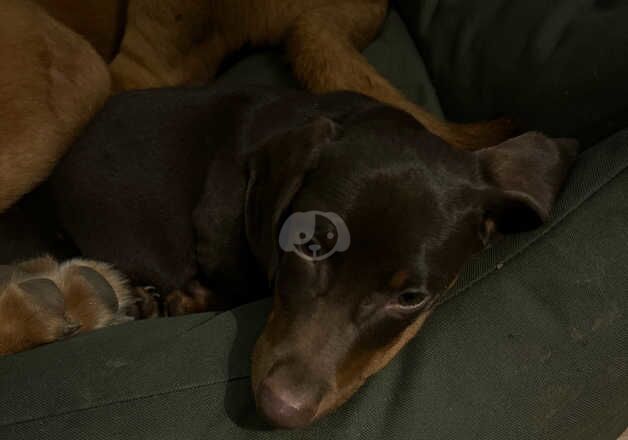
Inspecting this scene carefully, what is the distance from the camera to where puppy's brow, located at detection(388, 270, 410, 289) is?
113 centimetres

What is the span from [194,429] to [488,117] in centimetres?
117

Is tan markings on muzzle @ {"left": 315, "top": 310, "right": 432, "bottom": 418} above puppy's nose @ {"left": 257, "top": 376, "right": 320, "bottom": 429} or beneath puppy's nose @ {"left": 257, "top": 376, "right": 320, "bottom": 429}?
beneath

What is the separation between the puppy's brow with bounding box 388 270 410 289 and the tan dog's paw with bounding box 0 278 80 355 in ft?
1.97

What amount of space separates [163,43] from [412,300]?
1.20 m

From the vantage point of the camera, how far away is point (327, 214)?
114 cm

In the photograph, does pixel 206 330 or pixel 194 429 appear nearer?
pixel 194 429

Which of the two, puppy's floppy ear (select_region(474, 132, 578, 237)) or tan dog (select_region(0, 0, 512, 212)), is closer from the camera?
puppy's floppy ear (select_region(474, 132, 578, 237))

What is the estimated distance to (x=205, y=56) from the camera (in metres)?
2.06

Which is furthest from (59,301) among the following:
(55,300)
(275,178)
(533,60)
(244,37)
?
(533,60)

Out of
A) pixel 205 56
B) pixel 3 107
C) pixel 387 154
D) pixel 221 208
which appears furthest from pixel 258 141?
pixel 205 56

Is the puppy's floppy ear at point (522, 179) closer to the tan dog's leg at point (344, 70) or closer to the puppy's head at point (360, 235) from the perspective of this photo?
the puppy's head at point (360, 235)

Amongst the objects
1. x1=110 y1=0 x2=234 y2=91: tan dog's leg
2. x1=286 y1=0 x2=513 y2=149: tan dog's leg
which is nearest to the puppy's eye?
x1=286 y1=0 x2=513 y2=149: tan dog's leg

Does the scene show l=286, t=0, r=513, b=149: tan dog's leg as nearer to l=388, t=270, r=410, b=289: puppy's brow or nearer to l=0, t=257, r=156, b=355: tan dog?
l=388, t=270, r=410, b=289: puppy's brow

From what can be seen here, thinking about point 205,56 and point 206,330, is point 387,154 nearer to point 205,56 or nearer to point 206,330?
point 206,330
